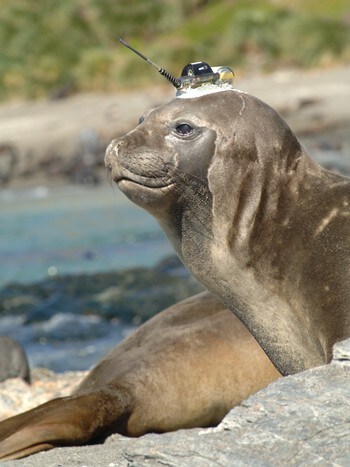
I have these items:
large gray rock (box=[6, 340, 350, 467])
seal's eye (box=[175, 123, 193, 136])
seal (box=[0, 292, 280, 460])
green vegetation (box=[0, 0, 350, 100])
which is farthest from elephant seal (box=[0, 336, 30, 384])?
green vegetation (box=[0, 0, 350, 100])

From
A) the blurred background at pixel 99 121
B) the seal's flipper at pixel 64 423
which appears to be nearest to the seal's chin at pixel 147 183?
the seal's flipper at pixel 64 423

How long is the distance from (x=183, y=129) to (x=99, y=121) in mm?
20474

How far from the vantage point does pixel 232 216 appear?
187 inches

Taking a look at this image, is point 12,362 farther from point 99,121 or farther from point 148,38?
point 148,38

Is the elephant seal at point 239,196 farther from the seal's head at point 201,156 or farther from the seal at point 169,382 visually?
the seal at point 169,382

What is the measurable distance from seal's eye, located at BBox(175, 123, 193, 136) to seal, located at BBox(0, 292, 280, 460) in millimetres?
1715

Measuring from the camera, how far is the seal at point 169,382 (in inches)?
235

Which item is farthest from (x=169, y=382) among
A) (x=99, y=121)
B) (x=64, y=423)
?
(x=99, y=121)

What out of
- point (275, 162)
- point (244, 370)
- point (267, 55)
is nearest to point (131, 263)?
point (244, 370)

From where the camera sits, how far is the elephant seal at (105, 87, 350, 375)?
4.62 metres

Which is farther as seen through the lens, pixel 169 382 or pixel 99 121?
pixel 99 121

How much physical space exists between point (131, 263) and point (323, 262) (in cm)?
1069

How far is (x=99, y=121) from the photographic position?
25.1 m

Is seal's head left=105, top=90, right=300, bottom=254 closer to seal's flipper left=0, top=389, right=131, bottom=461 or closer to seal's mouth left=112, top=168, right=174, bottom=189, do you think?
seal's mouth left=112, top=168, right=174, bottom=189
